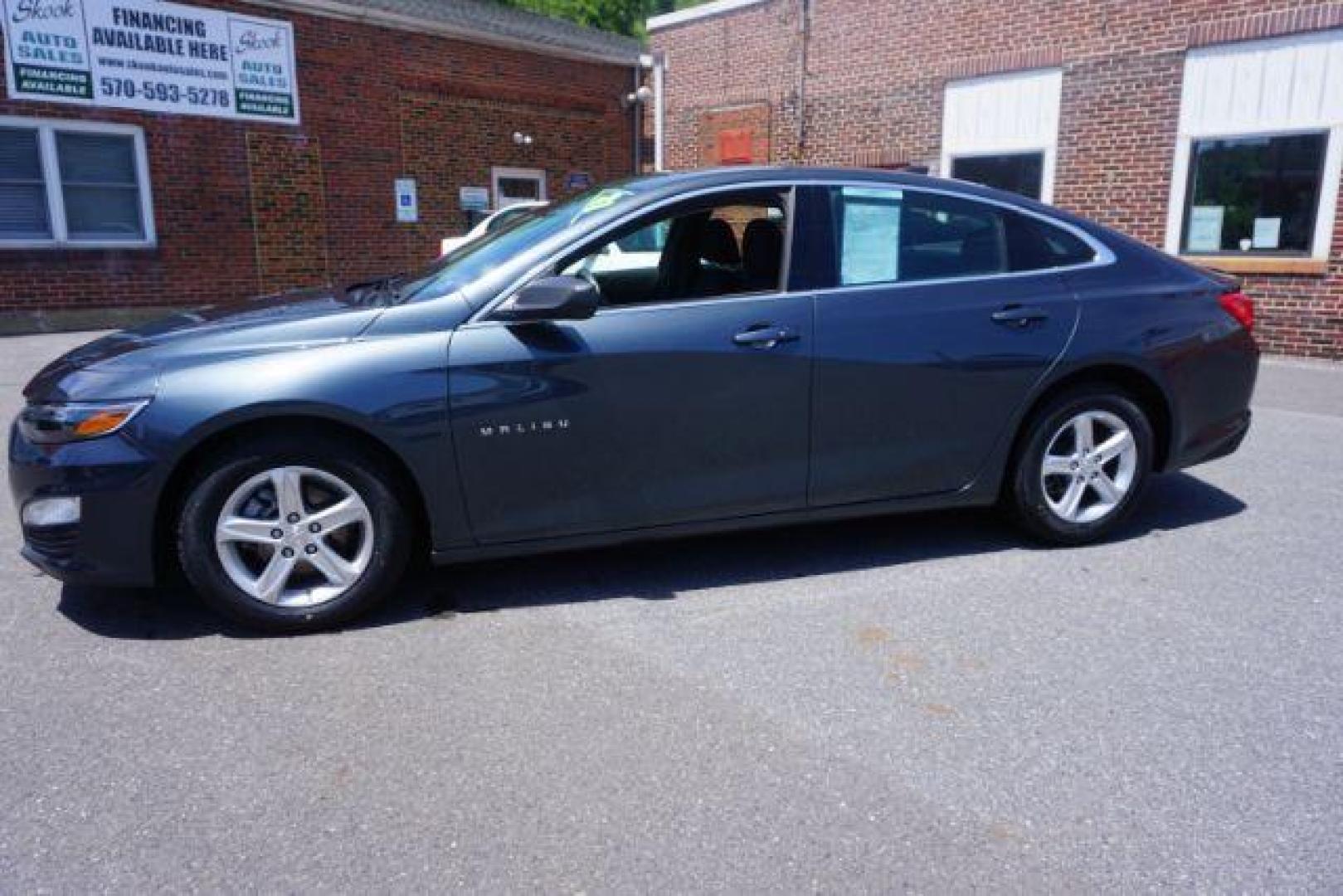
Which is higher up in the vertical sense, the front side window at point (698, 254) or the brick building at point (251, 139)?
the brick building at point (251, 139)

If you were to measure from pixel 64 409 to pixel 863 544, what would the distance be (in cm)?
320

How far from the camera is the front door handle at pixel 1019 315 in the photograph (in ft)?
12.9

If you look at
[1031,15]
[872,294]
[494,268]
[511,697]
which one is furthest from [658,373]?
[1031,15]

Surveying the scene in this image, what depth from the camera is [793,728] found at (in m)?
2.73

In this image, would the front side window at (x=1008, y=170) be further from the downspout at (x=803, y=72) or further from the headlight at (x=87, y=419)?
the headlight at (x=87, y=419)

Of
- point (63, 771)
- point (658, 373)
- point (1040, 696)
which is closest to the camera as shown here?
point (63, 771)

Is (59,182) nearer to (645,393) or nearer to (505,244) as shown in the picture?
(505,244)

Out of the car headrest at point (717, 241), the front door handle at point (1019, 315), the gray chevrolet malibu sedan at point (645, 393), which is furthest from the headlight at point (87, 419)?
the front door handle at point (1019, 315)

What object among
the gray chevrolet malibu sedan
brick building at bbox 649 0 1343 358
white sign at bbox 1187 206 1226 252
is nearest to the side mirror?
the gray chevrolet malibu sedan

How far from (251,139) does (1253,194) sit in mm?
13071

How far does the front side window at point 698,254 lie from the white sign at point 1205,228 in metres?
9.09

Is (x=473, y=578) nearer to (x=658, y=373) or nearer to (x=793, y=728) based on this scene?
(x=658, y=373)

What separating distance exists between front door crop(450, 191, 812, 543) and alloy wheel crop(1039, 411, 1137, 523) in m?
1.25

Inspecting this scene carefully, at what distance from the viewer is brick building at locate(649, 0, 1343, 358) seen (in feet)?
32.5
